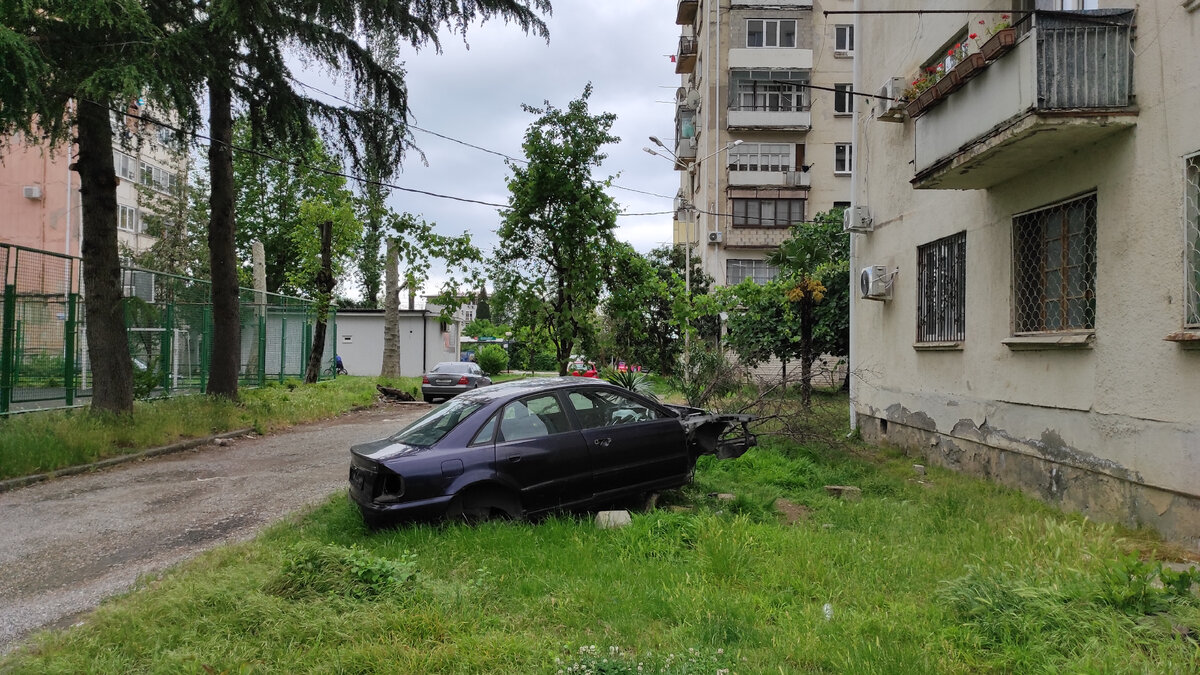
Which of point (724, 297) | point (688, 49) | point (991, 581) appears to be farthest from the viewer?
point (688, 49)

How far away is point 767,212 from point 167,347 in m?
23.7

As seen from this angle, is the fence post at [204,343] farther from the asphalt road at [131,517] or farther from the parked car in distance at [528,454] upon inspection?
the parked car in distance at [528,454]

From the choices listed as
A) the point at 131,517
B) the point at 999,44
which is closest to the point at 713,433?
the point at 999,44

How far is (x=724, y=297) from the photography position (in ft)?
44.6

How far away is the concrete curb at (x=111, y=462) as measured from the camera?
29.6 ft

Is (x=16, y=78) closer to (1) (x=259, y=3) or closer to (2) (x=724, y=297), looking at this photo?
(1) (x=259, y=3)

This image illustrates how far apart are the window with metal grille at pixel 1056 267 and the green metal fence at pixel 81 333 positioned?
12726mm

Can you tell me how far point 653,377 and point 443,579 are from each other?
29.1 feet

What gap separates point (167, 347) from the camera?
15.9m

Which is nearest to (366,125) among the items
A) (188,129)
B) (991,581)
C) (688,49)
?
(188,129)

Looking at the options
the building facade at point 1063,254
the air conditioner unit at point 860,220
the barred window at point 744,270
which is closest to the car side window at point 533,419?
the building facade at point 1063,254

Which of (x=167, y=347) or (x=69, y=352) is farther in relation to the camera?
(x=167, y=347)

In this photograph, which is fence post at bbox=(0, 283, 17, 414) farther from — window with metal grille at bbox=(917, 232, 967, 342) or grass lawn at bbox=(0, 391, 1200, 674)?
window with metal grille at bbox=(917, 232, 967, 342)

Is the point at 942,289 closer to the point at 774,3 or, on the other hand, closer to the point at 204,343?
the point at 204,343
